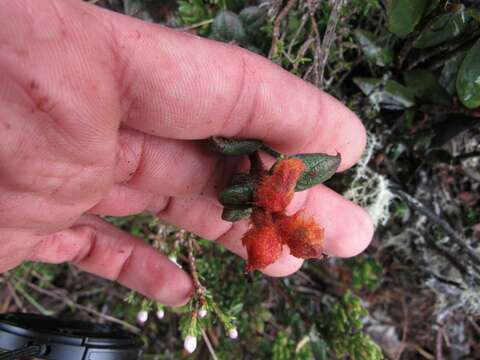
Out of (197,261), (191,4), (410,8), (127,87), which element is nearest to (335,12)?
(410,8)

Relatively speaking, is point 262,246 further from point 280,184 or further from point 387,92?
point 387,92

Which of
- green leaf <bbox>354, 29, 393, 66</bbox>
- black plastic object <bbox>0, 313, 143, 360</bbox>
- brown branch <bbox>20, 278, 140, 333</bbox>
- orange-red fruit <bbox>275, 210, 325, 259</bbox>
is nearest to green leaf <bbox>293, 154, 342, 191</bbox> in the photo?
orange-red fruit <bbox>275, 210, 325, 259</bbox>

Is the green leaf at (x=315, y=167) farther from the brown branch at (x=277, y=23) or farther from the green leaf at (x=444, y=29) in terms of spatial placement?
the green leaf at (x=444, y=29)

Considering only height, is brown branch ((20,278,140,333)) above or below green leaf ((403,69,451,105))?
below

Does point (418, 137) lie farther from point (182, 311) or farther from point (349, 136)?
point (182, 311)

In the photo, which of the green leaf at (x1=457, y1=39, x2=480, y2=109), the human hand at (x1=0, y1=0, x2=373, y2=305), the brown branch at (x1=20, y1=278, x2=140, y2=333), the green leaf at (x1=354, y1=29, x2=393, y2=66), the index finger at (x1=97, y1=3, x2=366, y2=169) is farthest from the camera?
the brown branch at (x1=20, y1=278, x2=140, y2=333)

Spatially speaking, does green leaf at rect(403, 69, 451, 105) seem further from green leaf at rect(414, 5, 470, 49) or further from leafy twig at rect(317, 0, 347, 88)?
leafy twig at rect(317, 0, 347, 88)

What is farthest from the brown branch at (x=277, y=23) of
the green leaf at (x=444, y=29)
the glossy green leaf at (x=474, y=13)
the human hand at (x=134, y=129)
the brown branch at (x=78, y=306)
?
the brown branch at (x=78, y=306)
